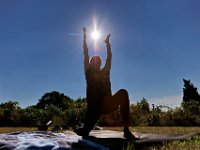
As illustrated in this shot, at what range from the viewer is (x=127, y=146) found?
225 inches

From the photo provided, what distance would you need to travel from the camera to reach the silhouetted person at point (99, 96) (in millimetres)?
6922

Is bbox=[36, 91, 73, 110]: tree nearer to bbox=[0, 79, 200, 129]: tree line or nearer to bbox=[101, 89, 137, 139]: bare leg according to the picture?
bbox=[0, 79, 200, 129]: tree line

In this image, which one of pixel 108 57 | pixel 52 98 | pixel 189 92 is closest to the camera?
pixel 108 57

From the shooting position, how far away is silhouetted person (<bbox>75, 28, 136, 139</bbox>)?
22.7 feet

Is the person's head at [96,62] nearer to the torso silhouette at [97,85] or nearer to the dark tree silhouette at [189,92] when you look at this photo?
the torso silhouette at [97,85]


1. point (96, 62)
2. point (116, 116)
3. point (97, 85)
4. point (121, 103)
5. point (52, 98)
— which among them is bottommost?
point (121, 103)

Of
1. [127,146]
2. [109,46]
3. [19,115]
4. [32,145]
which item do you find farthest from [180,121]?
[32,145]

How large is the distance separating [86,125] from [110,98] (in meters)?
0.66

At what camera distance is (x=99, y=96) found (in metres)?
7.04

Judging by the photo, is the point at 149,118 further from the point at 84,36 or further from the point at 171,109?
the point at 84,36

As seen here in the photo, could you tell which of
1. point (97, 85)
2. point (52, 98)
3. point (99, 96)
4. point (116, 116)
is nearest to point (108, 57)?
point (97, 85)

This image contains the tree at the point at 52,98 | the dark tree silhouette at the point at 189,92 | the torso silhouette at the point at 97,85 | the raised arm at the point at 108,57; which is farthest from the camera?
the tree at the point at 52,98

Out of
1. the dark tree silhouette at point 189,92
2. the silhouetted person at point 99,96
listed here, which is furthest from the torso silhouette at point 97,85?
the dark tree silhouette at point 189,92

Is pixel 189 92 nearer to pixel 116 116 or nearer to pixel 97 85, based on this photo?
pixel 116 116
